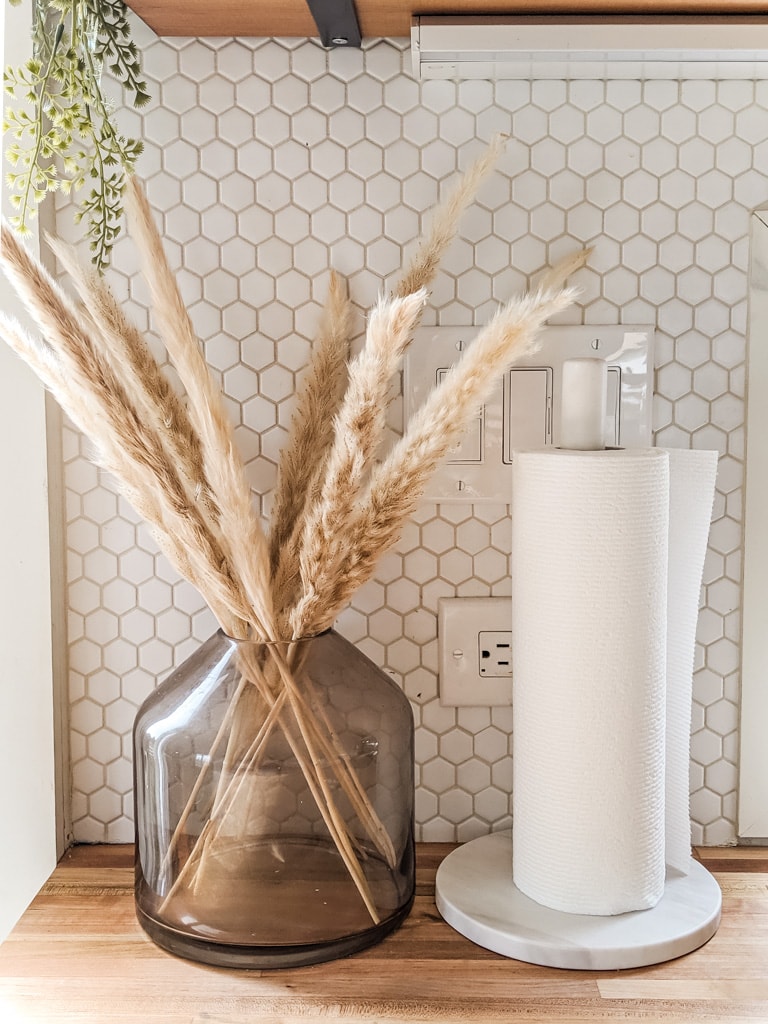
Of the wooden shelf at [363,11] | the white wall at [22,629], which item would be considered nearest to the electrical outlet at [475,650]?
the white wall at [22,629]

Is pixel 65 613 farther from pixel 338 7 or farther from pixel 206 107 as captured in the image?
pixel 338 7

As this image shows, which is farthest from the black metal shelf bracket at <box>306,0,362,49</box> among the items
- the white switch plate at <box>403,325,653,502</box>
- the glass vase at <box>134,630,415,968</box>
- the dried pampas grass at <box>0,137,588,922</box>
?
the glass vase at <box>134,630,415,968</box>

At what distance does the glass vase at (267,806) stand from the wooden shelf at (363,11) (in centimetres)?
52

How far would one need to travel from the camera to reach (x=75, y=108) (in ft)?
2.42

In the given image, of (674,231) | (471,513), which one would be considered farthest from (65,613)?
(674,231)

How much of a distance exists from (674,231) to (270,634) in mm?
528

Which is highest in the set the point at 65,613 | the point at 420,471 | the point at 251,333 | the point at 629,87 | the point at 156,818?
the point at 629,87

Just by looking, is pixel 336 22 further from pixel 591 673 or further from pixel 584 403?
pixel 591 673

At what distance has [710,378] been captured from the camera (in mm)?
909

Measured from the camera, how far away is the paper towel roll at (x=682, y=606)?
0.82 metres

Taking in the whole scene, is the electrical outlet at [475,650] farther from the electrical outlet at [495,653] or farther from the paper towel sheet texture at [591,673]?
the paper towel sheet texture at [591,673]

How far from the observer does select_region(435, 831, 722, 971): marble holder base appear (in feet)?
2.39

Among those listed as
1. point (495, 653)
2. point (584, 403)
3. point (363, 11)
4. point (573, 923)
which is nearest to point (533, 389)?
point (584, 403)

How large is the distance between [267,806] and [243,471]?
27 cm
